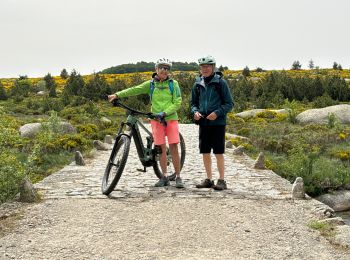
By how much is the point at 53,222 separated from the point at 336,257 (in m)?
3.05

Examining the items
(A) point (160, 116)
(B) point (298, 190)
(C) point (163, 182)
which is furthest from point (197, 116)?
(B) point (298, 190)

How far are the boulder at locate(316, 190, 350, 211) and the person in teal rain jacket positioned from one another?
13.9 ft

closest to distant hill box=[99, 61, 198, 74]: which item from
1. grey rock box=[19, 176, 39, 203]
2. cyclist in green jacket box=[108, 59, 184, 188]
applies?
cyclist in green jacket box=[108, 59, 184, 188]

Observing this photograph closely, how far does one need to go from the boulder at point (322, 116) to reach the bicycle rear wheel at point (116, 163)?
19.2m

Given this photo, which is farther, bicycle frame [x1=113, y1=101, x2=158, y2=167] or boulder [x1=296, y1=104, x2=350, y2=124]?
boulder [x1=296, y1=104, x2=350, y2=124]

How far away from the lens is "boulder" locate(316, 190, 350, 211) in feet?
36.2

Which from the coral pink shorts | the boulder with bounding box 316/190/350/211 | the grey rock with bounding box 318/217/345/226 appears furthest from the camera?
the boulder with bounding box 316/190/350/211

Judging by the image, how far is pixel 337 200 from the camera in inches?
441

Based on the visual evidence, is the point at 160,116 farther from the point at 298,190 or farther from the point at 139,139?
the point at 298,190

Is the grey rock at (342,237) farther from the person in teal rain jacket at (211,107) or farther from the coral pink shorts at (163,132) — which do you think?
the coral pink shorts at (163,132)

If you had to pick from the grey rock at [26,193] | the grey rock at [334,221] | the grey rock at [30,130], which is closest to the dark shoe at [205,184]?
the grey rock at [334,221]

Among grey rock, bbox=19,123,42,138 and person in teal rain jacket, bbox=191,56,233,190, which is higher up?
person in teal rain jacket, bbox=191,56,233,190

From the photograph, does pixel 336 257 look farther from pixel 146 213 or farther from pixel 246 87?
pixel 246 87

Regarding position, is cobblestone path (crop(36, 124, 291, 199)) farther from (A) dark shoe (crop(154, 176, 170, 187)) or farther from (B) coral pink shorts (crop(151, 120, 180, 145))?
(B) coral pink shorts (crop(151, 120, 180, 145))
